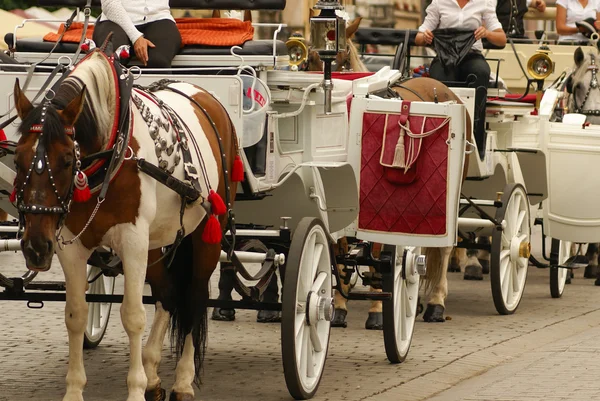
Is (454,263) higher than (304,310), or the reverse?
(304,310)

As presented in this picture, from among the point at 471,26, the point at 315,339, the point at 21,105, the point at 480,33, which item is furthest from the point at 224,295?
the point at 21,105

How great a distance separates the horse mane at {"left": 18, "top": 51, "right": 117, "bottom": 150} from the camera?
5.80m

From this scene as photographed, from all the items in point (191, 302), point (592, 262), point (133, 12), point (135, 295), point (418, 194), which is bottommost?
point (592, 262)

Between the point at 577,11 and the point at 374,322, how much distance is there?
24.4 ft

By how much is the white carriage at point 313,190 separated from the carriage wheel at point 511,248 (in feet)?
5.02

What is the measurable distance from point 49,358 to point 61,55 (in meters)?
1.98

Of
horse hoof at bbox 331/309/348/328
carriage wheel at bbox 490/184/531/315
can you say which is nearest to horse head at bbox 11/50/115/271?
horse hoof at bbox 331/309/348/328

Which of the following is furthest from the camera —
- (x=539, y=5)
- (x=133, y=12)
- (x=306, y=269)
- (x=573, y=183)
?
(x=539, y=5)

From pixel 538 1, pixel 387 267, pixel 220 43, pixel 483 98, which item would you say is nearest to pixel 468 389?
pixel 387 267

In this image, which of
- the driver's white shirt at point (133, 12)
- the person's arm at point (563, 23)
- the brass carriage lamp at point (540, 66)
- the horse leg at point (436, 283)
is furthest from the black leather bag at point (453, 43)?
the person's arm at point (563, 23)

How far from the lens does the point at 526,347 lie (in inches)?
368

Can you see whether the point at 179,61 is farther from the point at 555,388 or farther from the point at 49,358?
the point at 555,388

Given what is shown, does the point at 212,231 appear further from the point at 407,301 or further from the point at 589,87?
the point at 589,87

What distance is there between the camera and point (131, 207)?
6254 millimetres
